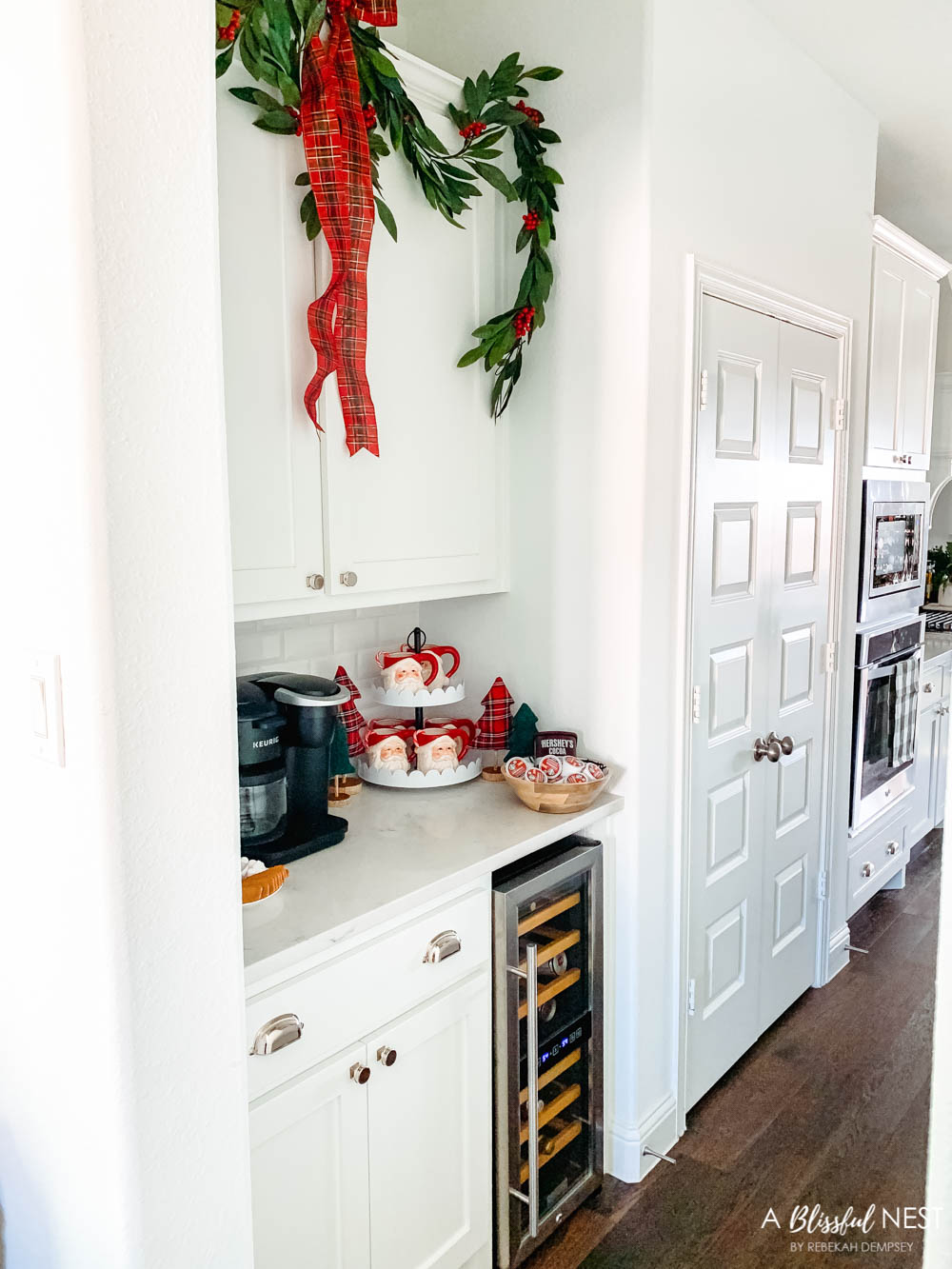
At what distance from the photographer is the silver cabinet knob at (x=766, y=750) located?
2.57 m

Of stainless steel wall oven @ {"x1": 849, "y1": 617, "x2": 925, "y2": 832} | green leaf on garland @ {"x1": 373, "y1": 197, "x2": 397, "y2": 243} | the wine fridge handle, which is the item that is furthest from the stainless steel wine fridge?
stainless steel wall oven @ {"x1": 849, "y1": 617, "x2": 925, "y2": 832}

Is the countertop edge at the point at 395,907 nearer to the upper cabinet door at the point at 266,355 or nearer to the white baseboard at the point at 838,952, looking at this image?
the upper cabinet door at the point at 266,355

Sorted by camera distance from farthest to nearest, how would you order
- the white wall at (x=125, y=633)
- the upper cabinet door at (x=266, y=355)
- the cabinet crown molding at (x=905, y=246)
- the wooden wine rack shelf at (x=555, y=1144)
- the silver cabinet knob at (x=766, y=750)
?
the cabinet crown molding at (x=905, y=246) → the silver cabinet knob at (x=766, y=750) → the wooden wine rack shelf at (x=555, y=1144) → the upper cabinet door at (x=266, y=355) → the white wall at (x=125, y=633)

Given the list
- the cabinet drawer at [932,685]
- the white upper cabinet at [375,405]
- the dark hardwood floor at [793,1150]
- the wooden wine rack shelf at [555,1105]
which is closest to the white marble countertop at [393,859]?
the white upper cabinet at [375,405]

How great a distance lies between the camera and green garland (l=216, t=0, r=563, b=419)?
158 cm

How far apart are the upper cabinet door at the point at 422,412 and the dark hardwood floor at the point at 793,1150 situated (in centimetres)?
144

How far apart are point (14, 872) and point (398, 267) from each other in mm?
1349

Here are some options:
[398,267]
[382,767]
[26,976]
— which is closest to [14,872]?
[26,976]

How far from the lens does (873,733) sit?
337cm

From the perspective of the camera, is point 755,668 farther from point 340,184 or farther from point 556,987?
point 340,184

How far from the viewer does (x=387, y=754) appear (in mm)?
2158

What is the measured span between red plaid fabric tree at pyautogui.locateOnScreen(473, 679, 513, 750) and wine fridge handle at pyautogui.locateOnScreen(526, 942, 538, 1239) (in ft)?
1.75

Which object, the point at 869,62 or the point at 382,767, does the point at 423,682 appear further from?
the point at 869,62

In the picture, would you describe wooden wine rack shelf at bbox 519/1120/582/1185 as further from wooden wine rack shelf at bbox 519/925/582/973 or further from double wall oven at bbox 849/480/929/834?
double wall oven at bbox 849/480/929/834
